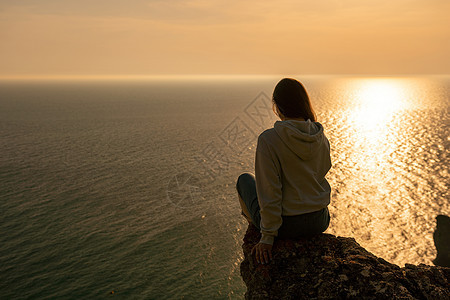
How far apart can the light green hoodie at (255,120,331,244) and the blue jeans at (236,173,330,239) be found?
0.21 meters

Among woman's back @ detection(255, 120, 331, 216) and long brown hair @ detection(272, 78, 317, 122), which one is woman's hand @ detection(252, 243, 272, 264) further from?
long brown hair @ detection(272, 78, 317, 122)

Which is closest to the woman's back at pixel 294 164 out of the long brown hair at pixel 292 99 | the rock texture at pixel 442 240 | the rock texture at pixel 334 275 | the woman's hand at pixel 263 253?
the long brown hair at pixel 292 99

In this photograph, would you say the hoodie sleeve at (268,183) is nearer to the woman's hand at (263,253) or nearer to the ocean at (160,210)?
the woman's hand at (263,253)

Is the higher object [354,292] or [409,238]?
[354,292]

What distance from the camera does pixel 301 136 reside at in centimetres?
469

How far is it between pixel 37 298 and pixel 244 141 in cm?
5802

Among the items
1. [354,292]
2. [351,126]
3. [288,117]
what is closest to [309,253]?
[354,292]

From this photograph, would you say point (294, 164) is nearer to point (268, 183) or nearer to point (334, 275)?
point (268, 183)

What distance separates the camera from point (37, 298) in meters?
23.3

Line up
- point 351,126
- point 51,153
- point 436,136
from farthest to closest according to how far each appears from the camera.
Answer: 1. point 351,126
2. point 436,136
3. point 51,153

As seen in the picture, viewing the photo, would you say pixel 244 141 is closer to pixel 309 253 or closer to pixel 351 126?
pixel 351 126

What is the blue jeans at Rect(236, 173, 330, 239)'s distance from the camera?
207 inches

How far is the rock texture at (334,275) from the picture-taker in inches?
188

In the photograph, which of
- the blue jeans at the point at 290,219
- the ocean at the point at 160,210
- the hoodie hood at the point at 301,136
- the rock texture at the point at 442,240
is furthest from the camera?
the rock texture at the point at 442,240
